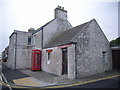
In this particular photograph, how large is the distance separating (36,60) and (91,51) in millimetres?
8434

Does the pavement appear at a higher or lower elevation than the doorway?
lower

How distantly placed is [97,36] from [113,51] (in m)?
3.95

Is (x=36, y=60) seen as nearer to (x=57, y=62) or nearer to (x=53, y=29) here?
(x=57, y=62)

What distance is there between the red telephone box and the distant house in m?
0.61

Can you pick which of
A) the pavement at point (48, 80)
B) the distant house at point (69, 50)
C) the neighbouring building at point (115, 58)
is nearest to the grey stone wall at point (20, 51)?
the distant house at point (69, 50)

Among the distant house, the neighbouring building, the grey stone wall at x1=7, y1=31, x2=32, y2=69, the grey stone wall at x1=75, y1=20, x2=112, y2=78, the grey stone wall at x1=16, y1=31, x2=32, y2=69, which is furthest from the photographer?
the grey stone wall at x1=16, y1=31, x2=32, y2=69

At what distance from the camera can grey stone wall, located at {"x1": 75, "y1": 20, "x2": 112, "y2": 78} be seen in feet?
30.4

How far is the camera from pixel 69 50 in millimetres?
9281

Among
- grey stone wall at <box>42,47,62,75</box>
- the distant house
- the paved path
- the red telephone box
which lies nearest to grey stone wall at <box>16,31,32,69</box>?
the distant house

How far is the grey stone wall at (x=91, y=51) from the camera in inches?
364

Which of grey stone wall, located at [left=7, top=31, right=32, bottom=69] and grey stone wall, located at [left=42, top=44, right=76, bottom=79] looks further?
grey stone wall, located at [left=7, top=31, right=32, bottom=69]

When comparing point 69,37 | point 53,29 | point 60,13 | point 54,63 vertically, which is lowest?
point 54,63

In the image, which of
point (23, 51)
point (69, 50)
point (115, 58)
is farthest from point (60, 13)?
point (115, 58)

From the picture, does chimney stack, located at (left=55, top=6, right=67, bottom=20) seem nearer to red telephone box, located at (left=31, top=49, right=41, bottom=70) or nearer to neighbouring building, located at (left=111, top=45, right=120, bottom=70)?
red telephone box, located at (left=31, top=49, right=41, bottom=70)
